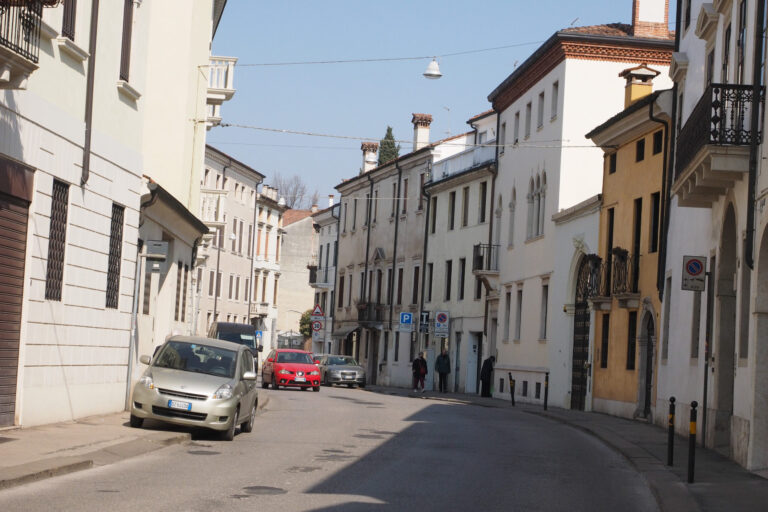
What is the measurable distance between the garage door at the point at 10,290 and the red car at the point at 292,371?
27.8 metres

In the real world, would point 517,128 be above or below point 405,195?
above

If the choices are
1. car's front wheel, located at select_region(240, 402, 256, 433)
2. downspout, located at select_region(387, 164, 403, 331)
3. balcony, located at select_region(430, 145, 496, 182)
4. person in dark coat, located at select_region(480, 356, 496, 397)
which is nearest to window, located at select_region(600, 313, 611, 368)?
person in dark coat, located at select_region(480, 356, 496, 397)

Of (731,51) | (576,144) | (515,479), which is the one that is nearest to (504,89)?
(576,144)

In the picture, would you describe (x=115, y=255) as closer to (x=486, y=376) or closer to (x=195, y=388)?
(x=195, y=388)

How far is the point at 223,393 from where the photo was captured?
64.3 feet

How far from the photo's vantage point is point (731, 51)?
70.5 ft

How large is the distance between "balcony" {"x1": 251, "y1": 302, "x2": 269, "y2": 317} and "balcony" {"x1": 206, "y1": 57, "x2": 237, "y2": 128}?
55.3 m

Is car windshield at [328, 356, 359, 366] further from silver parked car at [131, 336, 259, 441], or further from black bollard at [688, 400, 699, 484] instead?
black bollard at [688, 400, 699, 484]

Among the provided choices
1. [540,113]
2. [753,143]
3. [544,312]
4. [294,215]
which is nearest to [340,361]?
[544,312]

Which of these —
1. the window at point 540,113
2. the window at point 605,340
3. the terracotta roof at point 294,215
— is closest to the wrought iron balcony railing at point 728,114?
the window at point 605,340

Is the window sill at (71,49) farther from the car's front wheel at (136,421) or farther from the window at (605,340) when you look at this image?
the window at (605,340)

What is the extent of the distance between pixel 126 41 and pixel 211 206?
1647 centimetres

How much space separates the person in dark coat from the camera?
48625 millimetres

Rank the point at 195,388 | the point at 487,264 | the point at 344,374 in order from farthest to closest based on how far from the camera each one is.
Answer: the point at 344,374, the point at 487,264, the point at 195,388
